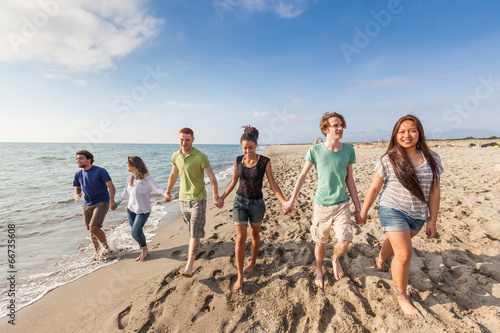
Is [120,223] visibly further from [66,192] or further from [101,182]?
[66,192]

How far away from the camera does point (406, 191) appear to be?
2438mm

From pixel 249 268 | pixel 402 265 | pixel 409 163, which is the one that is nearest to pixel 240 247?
pixel 249 268

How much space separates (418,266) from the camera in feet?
10.9

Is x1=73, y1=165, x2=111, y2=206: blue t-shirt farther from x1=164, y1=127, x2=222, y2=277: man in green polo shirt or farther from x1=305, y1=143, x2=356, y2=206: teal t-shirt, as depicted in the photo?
x1=305, y1=143, x2=356, y2=206: teal t-shirt

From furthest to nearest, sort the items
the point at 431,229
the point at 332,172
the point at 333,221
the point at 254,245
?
the point at 254,245, the point at 333,221, the point at 332,172, the point at 431,229

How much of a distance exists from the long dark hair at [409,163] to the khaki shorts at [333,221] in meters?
0.78

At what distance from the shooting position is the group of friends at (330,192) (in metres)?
2.44

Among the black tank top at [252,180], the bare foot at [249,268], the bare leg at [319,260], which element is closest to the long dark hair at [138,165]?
the black tank top at [252,180]

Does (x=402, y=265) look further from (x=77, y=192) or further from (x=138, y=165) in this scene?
(x=77, y=192)

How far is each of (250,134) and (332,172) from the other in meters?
1.30

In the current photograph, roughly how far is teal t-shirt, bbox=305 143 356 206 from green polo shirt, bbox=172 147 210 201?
1.88 m

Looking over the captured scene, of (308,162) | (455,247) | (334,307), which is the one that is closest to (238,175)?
(308,162)

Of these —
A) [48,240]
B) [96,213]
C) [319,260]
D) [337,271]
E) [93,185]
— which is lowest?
[48,240]

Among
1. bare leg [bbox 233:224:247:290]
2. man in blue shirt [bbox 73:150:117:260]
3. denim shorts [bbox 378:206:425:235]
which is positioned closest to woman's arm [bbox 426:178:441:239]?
denim shorts [bbox 378:206:425:235]
